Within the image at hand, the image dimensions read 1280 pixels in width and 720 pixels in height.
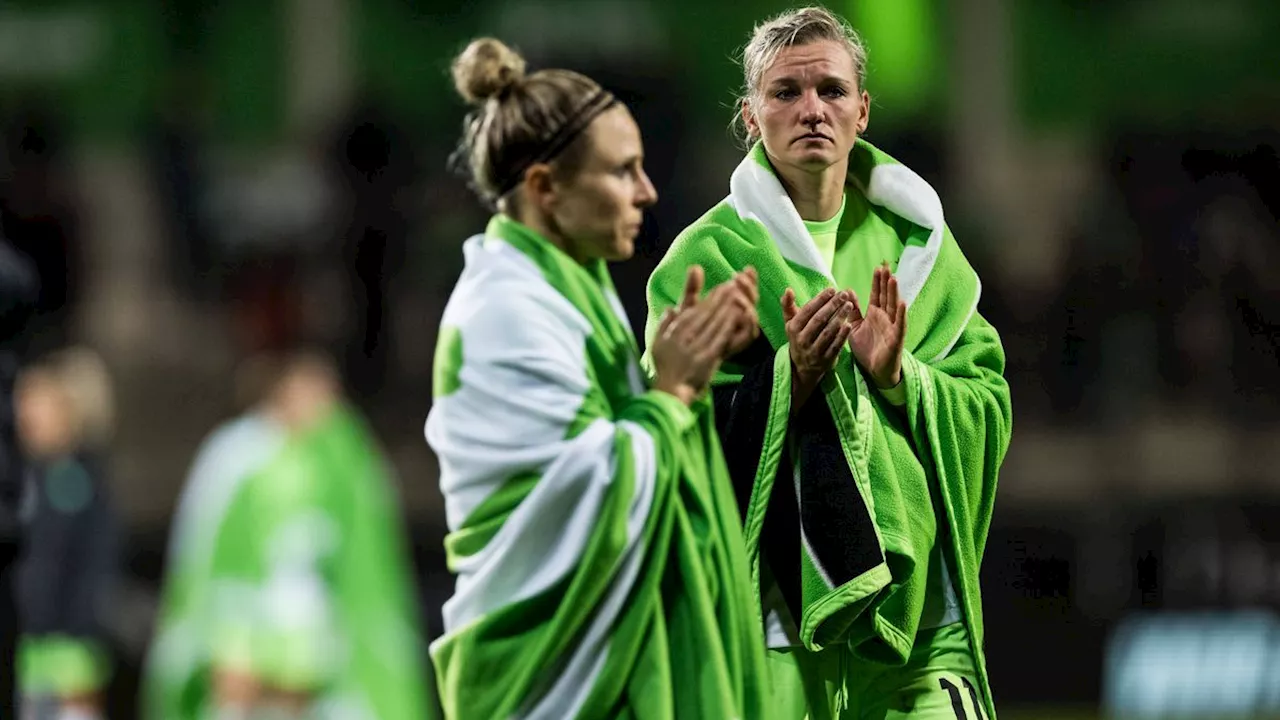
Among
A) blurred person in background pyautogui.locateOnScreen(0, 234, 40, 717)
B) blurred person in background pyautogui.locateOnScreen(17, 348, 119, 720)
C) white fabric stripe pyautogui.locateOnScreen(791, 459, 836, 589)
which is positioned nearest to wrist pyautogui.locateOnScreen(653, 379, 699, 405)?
white fabric stripe pyautogui.locateOnScreen(791, 459, 836, 589)

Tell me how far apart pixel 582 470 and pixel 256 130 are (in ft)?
29.7

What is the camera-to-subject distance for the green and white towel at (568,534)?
2.99 meters

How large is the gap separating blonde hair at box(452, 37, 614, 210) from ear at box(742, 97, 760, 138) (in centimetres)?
53

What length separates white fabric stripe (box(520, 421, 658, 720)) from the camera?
301 cm

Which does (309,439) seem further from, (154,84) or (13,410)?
(154,84)

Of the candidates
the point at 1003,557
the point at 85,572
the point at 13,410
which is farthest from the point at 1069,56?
the point at 13,410

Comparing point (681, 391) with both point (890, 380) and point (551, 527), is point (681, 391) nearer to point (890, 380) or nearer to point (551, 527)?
point (551, 527)

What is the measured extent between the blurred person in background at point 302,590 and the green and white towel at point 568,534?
3.04m

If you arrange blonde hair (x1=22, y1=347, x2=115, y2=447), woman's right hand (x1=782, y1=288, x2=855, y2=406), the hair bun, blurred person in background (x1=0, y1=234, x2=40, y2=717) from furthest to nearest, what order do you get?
blonde hair (x1=22, y1=347, x2=115, y2=447), blurred person in background (x1=0, y1=234, x2=40, y2=717), woman's right hand (x1=782, y1=288, x2=855, y2=406), the hair bun

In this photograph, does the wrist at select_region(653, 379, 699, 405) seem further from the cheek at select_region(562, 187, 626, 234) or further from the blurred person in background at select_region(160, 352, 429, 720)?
the blurred person in background at select_region(160, 352, 429, 720)

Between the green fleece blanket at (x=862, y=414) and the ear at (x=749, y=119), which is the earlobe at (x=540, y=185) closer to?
the green fleece blanket at (x=862, y=414)

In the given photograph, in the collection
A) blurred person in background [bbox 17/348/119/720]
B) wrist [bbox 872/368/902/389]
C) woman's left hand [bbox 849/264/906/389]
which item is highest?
woman's left hand [bbox 849/264/906/389]

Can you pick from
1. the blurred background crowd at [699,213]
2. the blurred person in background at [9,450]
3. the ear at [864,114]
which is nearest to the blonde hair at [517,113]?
the ear at [864,114]

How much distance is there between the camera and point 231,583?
19.7 ft
